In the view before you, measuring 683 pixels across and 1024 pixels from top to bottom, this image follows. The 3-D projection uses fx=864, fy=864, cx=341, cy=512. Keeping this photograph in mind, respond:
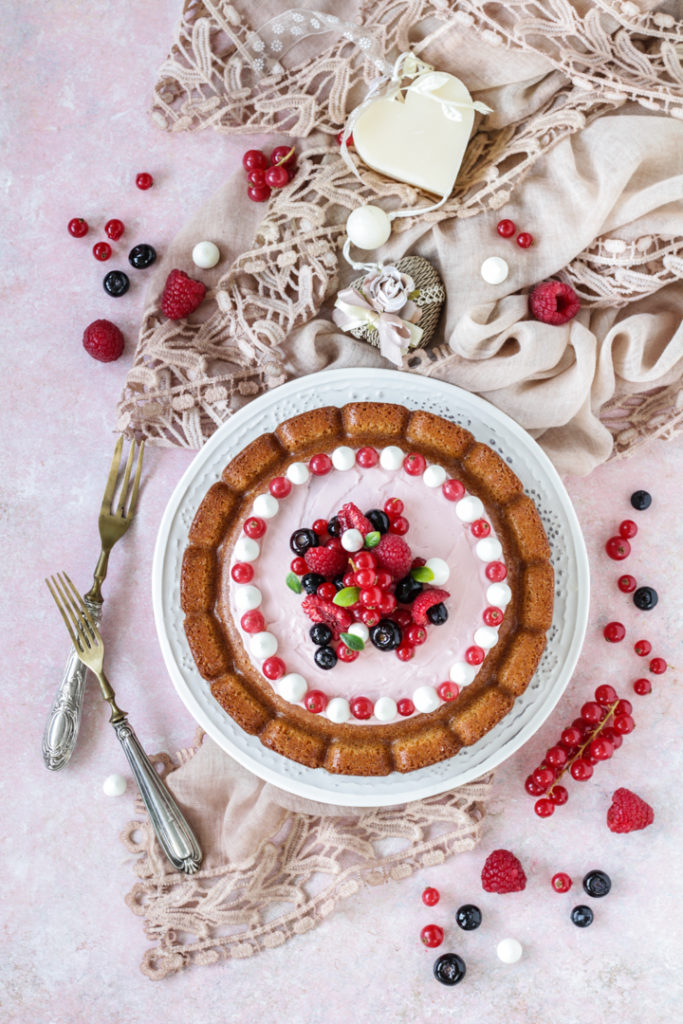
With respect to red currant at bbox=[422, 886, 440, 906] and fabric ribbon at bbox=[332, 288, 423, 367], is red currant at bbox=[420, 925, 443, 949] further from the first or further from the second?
fabric ribbon at bbox=[332, 288, 423, 367]

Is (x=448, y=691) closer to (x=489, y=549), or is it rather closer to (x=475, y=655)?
(x=475, y=655)

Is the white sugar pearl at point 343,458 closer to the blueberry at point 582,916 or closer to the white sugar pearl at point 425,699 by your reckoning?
the white sugar pearl at point 425,699

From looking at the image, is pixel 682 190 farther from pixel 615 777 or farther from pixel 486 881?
pixel 486 881

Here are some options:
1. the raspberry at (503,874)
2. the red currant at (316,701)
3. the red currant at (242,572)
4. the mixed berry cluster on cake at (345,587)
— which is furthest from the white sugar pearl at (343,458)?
the raspberry at (503,874)

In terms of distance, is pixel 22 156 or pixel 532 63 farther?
pixel 22 156

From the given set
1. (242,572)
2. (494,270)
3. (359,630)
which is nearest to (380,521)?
(359,630)

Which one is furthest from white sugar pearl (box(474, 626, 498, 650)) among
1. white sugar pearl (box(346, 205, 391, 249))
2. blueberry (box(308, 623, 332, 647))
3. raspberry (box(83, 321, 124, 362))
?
raspberry (box(83, 321, 124, 362))

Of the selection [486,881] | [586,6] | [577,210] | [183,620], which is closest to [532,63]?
[586,6]
